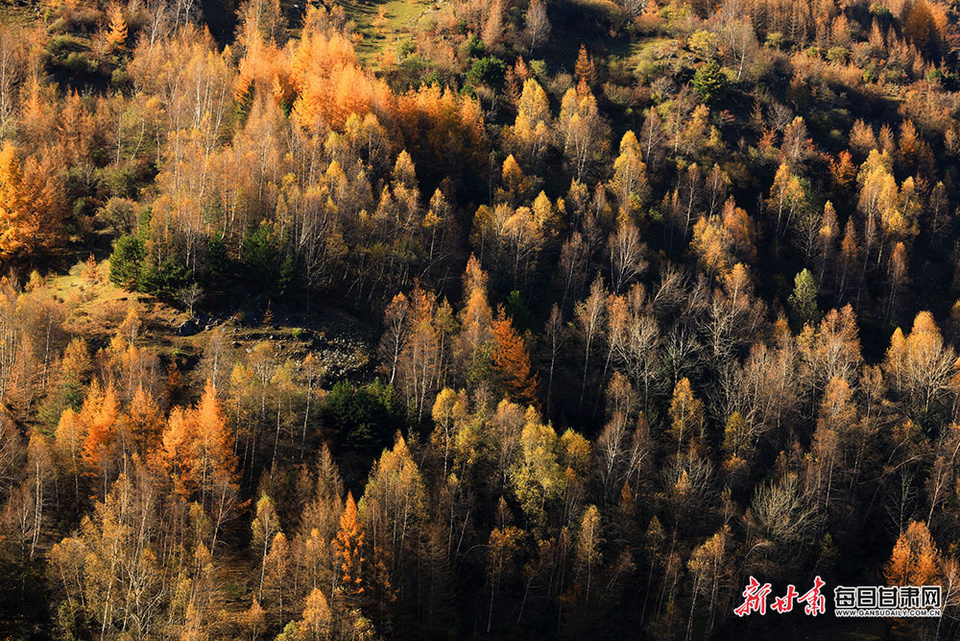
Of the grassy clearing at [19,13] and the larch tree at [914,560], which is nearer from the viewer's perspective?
the larch tree at [914,560]

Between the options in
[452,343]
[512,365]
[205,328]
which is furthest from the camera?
[452,343]

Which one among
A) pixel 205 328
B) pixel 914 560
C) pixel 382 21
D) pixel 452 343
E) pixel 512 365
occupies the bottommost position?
pixel 914 560

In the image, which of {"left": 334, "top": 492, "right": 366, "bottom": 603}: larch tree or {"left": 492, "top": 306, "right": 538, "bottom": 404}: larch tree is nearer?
{"left": 334, "top": 492, "right": 366, "bottom": 603}: larch tree

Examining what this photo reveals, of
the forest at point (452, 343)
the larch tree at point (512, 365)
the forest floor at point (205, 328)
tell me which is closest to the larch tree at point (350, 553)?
the forest at point (452, 343)

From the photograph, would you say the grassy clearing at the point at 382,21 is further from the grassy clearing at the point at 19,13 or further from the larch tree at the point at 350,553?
the larch tree at the point at 350,553

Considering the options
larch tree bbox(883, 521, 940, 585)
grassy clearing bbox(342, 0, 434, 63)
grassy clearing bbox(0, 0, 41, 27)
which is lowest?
larch tree bbox(883, 521, 940, 585)

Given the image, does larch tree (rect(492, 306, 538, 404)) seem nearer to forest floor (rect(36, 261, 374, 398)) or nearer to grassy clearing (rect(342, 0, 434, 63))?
forest floor (rect(36, 261, 374, 398))

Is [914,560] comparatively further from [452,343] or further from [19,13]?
[19,13]

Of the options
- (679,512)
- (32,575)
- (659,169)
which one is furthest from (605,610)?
(659,169)

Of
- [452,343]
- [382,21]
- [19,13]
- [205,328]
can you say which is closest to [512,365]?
[452,343]

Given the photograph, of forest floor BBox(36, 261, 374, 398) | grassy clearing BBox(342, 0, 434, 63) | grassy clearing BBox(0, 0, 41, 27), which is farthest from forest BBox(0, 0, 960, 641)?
grassy clearing BBox(342, 0, 434, 63)
